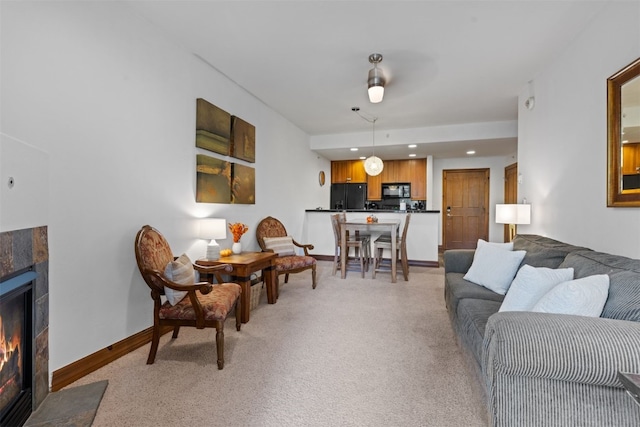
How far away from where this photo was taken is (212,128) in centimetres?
316

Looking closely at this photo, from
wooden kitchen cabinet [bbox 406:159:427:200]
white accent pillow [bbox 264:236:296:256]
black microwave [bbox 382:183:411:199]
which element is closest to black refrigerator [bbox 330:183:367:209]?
black microwave [bbox 382:183:411:199]

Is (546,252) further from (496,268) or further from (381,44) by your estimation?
(381,44)

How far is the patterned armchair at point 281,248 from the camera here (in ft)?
12.1


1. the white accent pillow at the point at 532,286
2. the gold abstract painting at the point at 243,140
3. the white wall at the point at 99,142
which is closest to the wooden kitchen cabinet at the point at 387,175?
the gold abstract painting at the point at 243,140

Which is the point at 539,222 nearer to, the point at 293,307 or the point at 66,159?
the point at 293,307

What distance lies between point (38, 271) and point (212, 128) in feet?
6.85

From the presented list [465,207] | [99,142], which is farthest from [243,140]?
[465,207]

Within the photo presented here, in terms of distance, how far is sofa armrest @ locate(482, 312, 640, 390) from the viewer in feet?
3.17

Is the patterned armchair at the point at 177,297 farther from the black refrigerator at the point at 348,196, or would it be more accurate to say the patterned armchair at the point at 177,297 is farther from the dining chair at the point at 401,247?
the black refrigerator at the point at 348,196

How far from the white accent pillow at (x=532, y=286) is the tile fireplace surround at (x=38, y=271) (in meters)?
2.41

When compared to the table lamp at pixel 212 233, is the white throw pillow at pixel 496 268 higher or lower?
lower

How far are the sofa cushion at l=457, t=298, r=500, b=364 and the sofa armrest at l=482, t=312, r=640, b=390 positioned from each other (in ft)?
1.50

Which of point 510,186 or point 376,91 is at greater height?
point 376,91

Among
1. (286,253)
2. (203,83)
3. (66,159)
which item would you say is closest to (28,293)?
(66,159)
